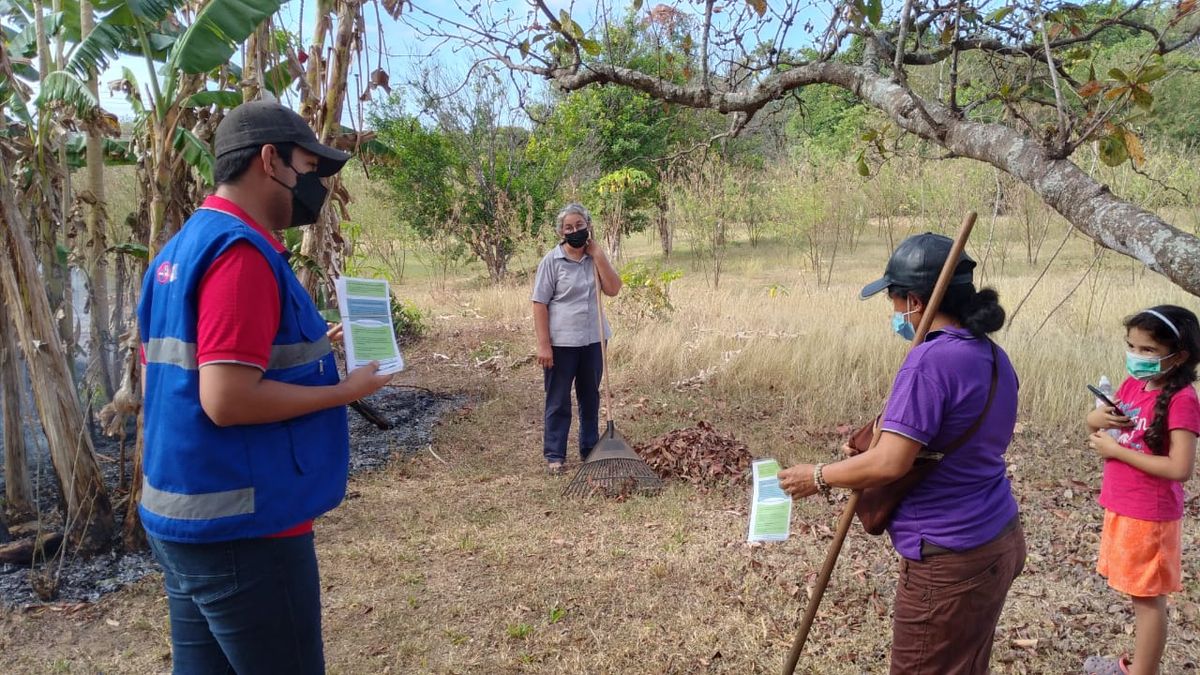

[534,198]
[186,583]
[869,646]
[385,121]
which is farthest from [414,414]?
[385,121]

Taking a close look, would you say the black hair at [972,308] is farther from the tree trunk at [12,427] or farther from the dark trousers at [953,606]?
the tree trunk at [12,427]

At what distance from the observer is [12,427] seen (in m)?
4.59

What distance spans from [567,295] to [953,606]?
369cm

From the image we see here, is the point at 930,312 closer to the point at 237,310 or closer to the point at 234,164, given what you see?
the point at 237,310

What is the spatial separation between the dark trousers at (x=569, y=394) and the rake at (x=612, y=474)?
35cm

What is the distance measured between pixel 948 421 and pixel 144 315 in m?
2.16

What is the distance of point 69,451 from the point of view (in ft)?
13.3

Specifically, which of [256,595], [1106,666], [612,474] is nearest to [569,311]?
[612,474]

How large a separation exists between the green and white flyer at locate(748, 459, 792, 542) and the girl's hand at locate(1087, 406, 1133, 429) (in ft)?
4.37

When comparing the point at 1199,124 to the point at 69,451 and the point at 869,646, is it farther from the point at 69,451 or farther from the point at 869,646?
the point at 69,451

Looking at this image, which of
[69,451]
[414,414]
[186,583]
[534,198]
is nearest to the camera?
[186,583]

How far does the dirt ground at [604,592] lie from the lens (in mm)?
3385

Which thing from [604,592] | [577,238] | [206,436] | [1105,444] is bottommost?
[604,592]

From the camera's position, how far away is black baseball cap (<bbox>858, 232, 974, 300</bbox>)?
2.12 meters
